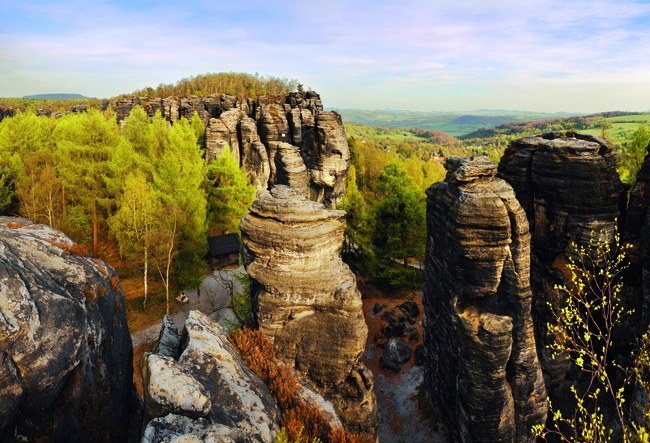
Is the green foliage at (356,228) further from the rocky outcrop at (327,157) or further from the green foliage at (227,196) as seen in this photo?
the green foliage at (227,196)

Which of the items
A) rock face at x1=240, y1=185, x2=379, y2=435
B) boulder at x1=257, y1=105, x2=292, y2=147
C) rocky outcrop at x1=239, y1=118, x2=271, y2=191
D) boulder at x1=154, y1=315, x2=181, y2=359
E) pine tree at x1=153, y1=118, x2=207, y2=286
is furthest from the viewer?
boulder at x1=257, y1=105, x2=292, y2=147

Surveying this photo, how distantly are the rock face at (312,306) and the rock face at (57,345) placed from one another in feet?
14.9

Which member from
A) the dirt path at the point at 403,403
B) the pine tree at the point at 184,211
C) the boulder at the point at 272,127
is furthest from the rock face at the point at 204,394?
the boulder at the point at 272,127

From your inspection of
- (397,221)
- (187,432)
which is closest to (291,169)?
(397,221)

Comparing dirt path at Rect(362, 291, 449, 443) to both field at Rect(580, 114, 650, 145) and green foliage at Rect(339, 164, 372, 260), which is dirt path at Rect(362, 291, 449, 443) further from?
field at Rect(580, 114, 650, 145)

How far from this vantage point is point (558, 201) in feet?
42.2

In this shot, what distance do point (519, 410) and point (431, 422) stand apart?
5.30 meters

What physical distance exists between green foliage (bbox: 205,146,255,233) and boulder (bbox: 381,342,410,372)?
62.2 ft

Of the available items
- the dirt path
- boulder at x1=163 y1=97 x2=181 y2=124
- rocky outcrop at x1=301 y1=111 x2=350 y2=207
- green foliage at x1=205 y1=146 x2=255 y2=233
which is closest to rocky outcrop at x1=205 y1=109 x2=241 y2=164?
green foliage at x1=205 y1=146 x2=255 y2=233

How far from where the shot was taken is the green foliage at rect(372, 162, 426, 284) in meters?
24.8

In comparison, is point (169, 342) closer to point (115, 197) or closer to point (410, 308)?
point (410, 308)

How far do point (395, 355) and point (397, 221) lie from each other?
10.2 metres

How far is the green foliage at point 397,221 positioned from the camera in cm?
2483

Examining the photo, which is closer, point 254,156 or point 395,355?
point 395,355
